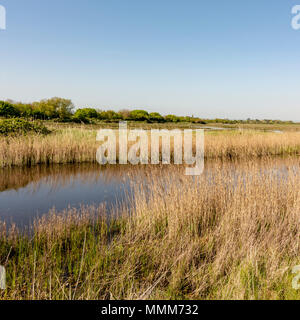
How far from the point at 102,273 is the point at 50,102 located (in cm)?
4144

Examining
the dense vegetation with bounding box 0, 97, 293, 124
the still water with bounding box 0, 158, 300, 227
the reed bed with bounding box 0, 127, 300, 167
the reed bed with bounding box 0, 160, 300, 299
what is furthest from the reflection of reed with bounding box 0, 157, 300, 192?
Answer: the dense vegetation with bounding box 0, 97, 293, 124

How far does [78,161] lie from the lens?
998 cm

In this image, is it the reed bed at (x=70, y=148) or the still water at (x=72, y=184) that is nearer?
the still water at (x=72, y=184)

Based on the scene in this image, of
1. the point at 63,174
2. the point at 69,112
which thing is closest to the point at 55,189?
the point at 63,174

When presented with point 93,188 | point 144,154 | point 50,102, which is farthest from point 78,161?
point 50,102

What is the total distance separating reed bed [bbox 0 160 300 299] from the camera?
7.55 ft

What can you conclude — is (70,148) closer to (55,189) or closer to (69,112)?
(55,189)

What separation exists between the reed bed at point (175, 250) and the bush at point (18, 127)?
891 centimetres

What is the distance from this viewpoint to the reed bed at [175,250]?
7.55ft

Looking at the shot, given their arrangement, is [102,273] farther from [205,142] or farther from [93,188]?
[205,142]

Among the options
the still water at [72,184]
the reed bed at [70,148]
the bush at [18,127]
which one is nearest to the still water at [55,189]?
the still water at [72,184]

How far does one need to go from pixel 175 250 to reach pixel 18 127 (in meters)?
11.2

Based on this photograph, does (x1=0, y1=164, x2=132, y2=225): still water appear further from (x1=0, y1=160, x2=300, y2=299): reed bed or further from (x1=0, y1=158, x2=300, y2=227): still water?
(x1=0, y1=160, x2=300, y2=299): reed bed

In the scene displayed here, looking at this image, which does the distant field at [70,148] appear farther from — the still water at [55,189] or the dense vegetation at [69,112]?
the dense vegetation at [69,112]
